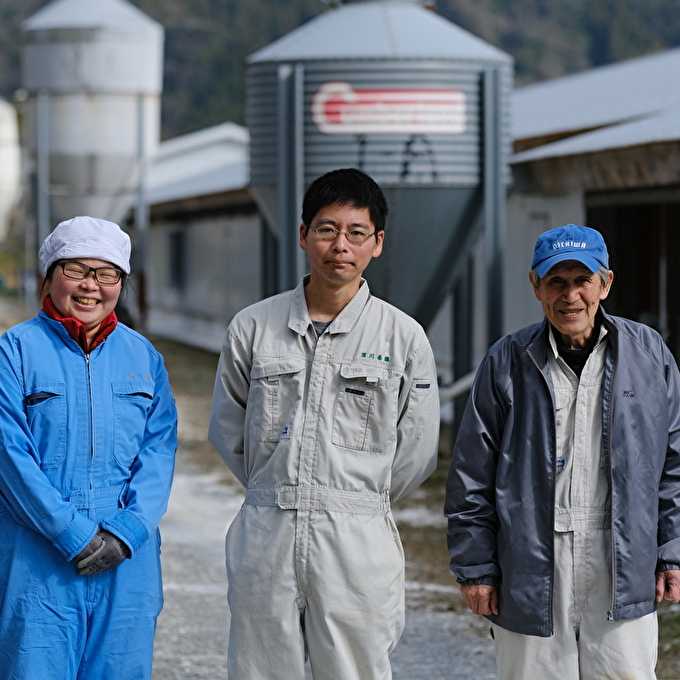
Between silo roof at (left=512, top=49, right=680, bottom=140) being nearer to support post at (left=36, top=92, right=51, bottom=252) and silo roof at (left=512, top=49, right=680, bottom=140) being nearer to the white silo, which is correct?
support post at (left=36, top=92, right=51, bottom=252)

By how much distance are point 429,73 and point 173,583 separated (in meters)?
3.67

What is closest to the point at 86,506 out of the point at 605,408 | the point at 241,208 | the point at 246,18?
the point at 605,408

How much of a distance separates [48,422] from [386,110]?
17.7ft

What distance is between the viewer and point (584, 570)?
3387 millimetres

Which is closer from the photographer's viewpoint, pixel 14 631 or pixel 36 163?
pixel 14 631

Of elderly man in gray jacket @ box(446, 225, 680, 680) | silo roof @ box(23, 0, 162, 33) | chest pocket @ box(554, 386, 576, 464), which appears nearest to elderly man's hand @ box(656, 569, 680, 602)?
elderly man in gray jacket @ box(446, 225, 680, 680)

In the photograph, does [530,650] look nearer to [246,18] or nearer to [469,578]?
[469,578]

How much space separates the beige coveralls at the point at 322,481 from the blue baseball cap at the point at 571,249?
364mm

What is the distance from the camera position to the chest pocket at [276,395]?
344 centimetres

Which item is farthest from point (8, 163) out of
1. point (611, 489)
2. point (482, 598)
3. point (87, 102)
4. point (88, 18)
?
point (611, 489)

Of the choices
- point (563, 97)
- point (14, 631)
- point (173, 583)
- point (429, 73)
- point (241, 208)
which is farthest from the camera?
point (241, 208)

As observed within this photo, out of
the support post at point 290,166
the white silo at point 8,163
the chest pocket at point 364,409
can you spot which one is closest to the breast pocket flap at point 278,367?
the chest pocket at point 364,409

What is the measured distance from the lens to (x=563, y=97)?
14.4 meters

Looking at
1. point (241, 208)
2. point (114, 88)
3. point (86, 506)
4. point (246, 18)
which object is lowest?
point (86, 506)
